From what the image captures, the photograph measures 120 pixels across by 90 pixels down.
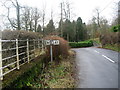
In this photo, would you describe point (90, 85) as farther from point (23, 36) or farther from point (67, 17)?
point (67, 17)

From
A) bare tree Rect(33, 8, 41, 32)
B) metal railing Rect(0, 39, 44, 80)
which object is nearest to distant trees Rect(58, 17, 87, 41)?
bare tree Rect(33, 8, 41, 32)

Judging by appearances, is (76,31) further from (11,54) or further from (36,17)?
(11,54)

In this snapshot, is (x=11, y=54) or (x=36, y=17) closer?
(x=11, y=54)

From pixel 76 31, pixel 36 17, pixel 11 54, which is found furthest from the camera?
pixel 76 31

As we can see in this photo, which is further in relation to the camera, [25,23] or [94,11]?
[94,11]

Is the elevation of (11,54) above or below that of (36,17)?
below

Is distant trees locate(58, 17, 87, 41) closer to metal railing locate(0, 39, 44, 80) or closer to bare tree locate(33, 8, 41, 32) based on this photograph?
bare tree locate(33, 8, 41, 32)

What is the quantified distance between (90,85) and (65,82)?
105 centimetres

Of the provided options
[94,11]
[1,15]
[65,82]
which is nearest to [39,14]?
→ [1,15]

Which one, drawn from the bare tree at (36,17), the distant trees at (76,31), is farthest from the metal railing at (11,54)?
the distant trees at (76,31)

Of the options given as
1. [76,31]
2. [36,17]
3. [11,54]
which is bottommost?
[11,54]

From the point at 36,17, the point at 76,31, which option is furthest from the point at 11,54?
the point at 76,31

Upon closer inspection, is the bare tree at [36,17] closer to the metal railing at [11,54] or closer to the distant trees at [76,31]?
the distant trees at [76,31]

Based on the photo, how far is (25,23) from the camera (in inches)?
693
